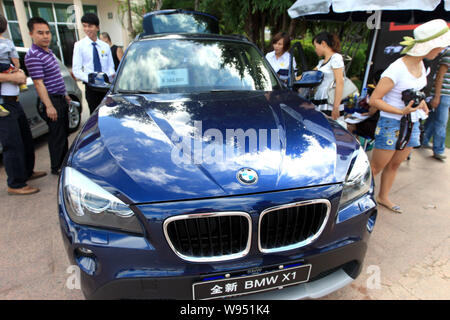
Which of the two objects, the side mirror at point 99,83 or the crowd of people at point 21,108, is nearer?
the side mirror at point 99,83

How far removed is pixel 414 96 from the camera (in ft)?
8.46

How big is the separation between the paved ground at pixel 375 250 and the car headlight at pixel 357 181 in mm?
820

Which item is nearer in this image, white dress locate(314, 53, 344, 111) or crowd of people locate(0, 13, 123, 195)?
crowd of people locate(0, 13, 123, 195)

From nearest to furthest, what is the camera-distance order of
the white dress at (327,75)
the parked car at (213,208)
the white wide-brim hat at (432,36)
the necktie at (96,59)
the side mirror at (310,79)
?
1. the parked car at (213,208)
2. the white wide-brim hat at (432,36)
3. the side mirror at (310,79)
4. the white dress at (327,75)
5. the necktie at (96,59)

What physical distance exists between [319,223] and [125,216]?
3.09 feet

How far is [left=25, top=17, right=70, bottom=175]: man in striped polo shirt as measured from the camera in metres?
3.24

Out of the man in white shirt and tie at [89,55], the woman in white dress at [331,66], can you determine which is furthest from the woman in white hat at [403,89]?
the man in white shirt and tie at [89,55]

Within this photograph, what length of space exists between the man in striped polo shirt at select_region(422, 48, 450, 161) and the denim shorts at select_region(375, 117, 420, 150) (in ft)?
5.98

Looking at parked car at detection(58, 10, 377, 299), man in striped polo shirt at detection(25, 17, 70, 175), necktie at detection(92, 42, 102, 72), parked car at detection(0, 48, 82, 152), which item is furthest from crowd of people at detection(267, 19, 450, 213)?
parked car at detection(0, 48, 82, 152)

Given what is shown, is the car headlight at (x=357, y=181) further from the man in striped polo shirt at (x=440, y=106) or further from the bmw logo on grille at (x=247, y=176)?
the man in striped polo shirt at (x=440, y=106)

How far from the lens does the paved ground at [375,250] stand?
204cm

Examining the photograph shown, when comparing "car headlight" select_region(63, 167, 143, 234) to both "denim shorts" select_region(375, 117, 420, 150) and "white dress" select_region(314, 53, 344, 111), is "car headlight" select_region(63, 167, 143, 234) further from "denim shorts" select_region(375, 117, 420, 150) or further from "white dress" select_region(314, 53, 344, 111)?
"white dress" select_region(314, 53, 344, 111)

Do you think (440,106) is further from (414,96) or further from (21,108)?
(21,108)
